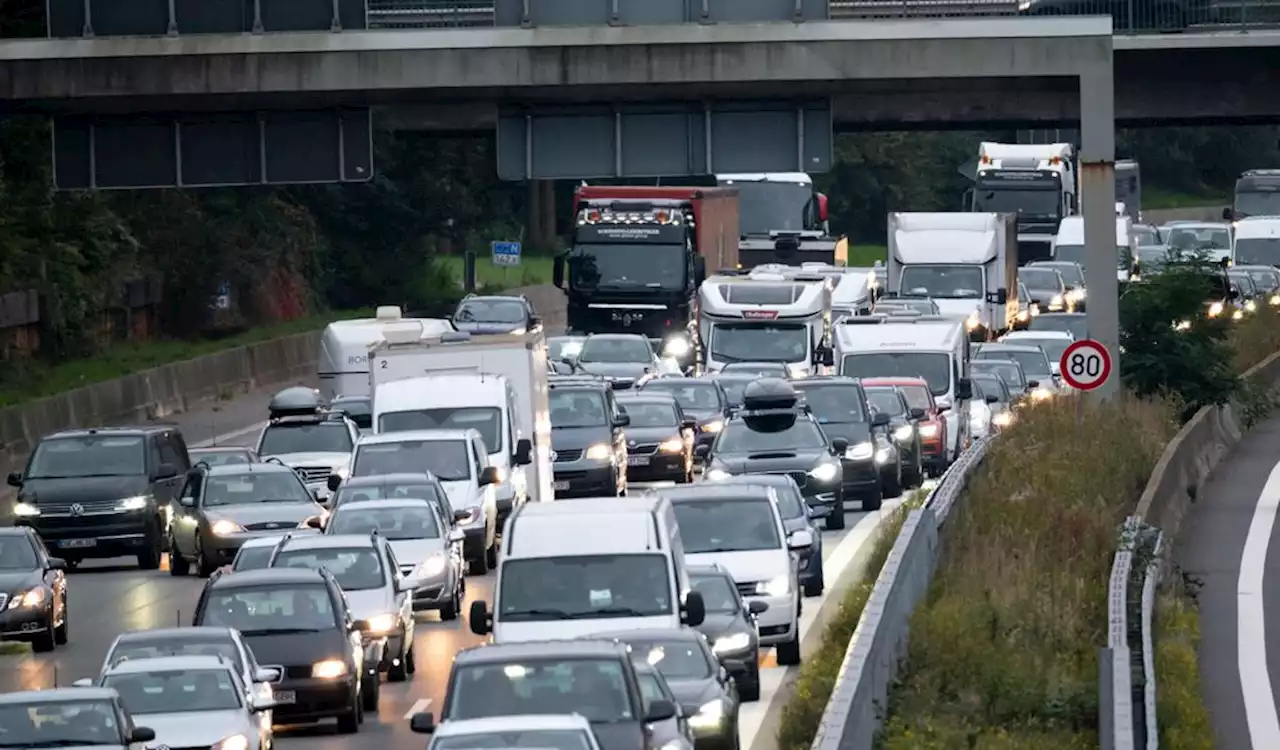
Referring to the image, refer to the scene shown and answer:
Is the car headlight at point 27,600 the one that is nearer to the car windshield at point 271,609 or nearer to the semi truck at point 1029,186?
the car windshield at point 271,609

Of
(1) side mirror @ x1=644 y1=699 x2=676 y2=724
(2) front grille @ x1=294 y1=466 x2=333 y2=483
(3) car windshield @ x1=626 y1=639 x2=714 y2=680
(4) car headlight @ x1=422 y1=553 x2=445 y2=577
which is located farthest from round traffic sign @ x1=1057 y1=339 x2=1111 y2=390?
(1) side mirror @ x1=644 y1=699 x2=676 y2=724

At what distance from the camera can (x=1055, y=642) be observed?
21.8 metres

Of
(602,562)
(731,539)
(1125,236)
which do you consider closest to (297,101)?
(731,539)

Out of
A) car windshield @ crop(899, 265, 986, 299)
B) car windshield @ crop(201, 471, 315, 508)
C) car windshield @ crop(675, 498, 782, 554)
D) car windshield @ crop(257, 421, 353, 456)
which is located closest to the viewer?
car windshield @ crop(675, 498, 782, 554)

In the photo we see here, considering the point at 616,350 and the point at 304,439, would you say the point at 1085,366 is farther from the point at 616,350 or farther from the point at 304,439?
the point at 616,350

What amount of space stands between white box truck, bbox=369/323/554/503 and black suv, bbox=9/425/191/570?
9.76 feet

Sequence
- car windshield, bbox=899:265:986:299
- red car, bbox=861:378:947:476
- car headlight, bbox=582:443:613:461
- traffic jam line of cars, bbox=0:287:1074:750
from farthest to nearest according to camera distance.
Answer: car windshield, bbox=899:265:986:299
red car, bbox=861:378:947:476
car headlight, bbox=582:443:613:461
traffic jam line of cars, bbox=0:287:1074:750

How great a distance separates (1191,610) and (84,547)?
1479cm

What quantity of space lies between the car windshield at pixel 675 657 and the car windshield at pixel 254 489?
573 inches

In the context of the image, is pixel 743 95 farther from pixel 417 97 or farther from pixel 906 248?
pixel 906 248

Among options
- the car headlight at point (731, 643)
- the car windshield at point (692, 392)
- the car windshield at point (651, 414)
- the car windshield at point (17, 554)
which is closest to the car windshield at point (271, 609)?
the car headlight at point (731, 643)

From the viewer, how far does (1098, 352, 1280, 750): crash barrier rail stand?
51.9 ft

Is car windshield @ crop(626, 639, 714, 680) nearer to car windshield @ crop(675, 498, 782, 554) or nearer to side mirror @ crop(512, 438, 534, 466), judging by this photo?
car windshield @ crop(675, 498, 782, 554)

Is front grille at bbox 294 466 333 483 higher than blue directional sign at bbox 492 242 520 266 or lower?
lower
